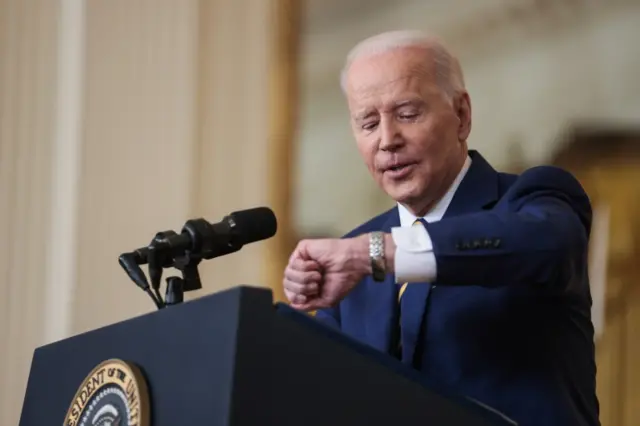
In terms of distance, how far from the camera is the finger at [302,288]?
4.43 ft


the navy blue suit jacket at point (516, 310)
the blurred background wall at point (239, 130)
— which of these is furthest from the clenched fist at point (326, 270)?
the blurred background wall at point (239, 130)

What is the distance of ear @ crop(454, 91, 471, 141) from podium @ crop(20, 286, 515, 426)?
2.08ft

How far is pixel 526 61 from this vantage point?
2.93 m

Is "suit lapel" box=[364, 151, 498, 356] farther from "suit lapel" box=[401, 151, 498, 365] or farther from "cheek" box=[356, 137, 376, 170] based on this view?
"cheek" box=[356, 137, 376, 170]

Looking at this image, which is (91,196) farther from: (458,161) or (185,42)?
(458,161)

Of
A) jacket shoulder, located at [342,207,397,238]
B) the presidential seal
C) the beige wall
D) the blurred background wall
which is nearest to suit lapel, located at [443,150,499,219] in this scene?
jacket shoulder, located at [342,207,397,238]

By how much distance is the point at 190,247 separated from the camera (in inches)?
49.9

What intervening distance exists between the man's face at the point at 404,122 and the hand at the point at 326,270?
33 cm

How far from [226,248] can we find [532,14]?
6.40 ft

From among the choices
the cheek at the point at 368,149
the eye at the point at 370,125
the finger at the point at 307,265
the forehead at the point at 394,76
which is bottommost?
the finger at the point at 307,265

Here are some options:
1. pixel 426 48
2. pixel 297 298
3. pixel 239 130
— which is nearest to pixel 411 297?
pixel 297 298

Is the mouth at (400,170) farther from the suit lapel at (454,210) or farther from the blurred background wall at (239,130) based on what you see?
the blurred background wall at (239,130)

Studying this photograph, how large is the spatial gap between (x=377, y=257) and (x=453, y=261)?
106 mm

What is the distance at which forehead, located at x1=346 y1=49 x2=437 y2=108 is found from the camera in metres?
1.62
